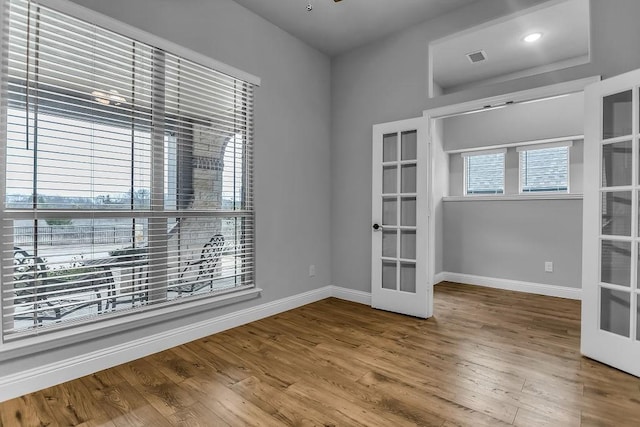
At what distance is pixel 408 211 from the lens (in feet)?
11.4

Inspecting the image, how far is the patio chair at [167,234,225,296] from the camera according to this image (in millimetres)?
2697

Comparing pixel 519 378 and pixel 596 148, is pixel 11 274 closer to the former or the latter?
pixel 519 378

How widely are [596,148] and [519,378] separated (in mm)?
1734

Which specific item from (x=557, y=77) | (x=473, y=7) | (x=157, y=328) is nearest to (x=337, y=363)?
(x=157, y=328)

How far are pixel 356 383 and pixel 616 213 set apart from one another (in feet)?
7.10

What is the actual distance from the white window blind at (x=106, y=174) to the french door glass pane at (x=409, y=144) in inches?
68.9

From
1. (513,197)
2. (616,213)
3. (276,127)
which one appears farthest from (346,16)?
(513,197)

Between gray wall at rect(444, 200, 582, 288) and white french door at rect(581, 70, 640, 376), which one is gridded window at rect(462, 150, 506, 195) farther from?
white french door at rect(581, 70, 640, 376)

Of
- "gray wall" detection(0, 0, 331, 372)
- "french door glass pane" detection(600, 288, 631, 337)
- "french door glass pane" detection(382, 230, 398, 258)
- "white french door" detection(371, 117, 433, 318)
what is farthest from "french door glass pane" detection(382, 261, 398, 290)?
"french door glass pane" detection(600, 288, 631, 337)

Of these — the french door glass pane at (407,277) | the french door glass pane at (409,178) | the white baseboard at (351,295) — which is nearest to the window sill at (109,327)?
the white baseboard at (351,295)

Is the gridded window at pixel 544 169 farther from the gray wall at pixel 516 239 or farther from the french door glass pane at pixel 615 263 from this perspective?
the french door glass pane at pixel 615 263

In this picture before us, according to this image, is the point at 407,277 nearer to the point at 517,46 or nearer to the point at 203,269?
the point at 203,269

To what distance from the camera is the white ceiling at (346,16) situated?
10.00 feet

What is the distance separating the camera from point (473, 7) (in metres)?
3.02
